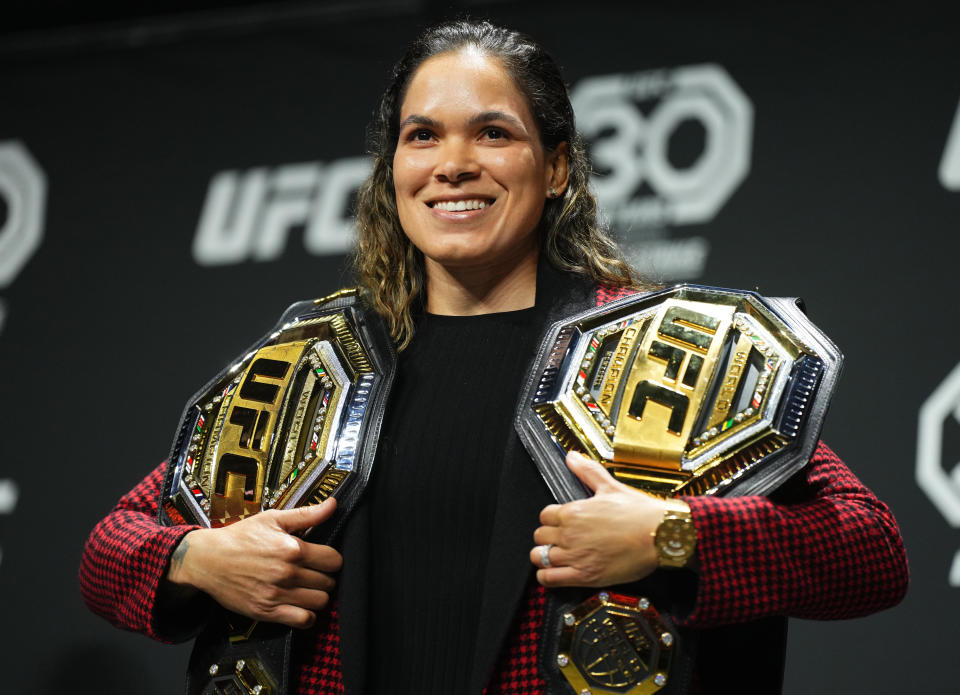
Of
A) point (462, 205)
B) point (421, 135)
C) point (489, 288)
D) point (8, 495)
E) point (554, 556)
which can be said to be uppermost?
point (421, 135)

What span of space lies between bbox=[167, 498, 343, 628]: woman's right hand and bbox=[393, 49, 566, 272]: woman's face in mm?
459

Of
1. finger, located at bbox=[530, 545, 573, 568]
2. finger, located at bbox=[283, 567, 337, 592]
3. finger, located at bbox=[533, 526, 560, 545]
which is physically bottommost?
finger, located at bbox=[283, 567, 337, 592]

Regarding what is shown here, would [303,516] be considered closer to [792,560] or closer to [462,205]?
[462,205]

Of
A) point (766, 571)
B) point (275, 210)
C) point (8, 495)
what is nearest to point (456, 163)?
point (766, 571)

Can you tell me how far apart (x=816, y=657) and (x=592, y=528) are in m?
1.40

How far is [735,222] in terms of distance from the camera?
2.68 metres

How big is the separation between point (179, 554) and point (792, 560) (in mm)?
824

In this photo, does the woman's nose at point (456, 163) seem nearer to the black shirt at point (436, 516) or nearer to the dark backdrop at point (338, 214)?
the black shirt at point (436, 516)

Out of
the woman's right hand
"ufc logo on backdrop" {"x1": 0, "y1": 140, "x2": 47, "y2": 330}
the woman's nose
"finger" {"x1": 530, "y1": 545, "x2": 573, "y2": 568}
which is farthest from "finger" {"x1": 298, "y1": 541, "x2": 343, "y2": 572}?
"ufc logo on backdrop" {"x1": 0, "y1": 140, "x2": 47, "y2": 330}

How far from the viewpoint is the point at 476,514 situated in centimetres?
147

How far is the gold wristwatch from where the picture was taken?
1258 mm

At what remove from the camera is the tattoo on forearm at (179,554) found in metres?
1.49

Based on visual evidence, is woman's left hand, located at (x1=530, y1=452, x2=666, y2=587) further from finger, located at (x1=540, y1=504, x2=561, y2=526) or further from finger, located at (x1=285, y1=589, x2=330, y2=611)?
finger, located at (x1=285, y1=589, x2=330, y2=611)

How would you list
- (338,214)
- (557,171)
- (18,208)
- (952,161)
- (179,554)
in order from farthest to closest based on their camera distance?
(18,208) < (338,214) < (952,161) < (557,171) < (179,554)
